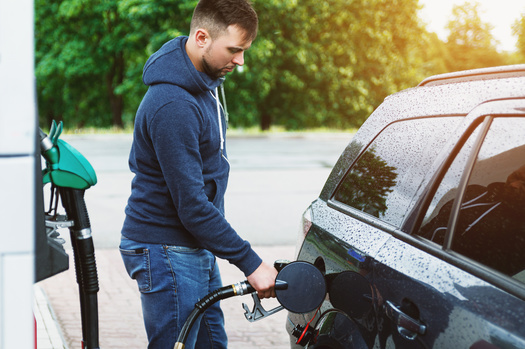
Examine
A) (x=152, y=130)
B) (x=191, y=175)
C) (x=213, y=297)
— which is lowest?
(x=213, y=297)

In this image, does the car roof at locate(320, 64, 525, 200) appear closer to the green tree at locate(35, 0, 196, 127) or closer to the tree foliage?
the green tree at locate(35, 0, 196, 127)

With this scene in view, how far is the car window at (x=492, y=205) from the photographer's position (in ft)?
6.48

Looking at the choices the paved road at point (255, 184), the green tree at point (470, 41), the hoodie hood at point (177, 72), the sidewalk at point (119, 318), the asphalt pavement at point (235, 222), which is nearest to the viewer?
the hoodie hood at point (177, 72)

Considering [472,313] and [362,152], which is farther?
[362,152]

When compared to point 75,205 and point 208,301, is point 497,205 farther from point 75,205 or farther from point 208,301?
point 75,205

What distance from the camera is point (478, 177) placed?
7.14ft

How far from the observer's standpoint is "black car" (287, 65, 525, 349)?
169cm

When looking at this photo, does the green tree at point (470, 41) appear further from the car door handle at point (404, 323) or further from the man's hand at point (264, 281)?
the car door handle at point (404, 323)

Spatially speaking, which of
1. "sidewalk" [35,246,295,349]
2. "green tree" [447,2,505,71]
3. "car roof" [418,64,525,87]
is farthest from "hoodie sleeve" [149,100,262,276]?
"green tree" [447,2,505,71]

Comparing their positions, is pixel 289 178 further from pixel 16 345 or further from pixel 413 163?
pixel 16 345

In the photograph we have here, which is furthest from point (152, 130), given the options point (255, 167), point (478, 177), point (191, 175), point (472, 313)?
point (255, 167)

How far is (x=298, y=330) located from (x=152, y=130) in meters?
0.93

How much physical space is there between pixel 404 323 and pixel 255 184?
11.0 meters

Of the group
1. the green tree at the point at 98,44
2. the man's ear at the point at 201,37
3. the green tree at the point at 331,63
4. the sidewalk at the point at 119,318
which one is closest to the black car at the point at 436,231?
the man's ear at the point at 201,37
